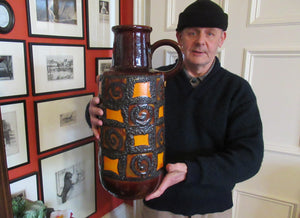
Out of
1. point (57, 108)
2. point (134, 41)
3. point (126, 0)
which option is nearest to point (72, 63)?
point (57, 108)

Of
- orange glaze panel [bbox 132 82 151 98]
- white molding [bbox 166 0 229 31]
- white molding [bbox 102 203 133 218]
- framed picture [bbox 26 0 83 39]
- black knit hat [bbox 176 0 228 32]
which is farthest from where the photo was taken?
white molding [bbox 102 203 133 218]

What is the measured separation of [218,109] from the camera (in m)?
0.85

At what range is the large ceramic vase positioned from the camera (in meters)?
0.59

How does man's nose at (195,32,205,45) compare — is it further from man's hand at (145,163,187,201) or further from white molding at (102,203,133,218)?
white molding at (102,203,133,218)

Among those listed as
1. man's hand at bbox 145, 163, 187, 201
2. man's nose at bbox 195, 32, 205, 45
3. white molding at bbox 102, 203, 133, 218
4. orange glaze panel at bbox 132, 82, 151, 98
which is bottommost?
white molding at bbox 102, 203, 133, 218

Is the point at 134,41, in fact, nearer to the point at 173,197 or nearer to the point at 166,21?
the point at 173,197

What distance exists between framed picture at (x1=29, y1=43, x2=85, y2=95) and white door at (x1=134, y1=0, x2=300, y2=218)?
727 millimetres

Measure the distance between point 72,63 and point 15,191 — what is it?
0.61 m

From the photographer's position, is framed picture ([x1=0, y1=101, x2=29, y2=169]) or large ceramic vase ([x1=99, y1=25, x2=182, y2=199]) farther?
framed picture ([x1=0, y1=101, x2=29, y2=169])

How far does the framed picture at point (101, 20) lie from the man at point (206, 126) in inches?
23.5

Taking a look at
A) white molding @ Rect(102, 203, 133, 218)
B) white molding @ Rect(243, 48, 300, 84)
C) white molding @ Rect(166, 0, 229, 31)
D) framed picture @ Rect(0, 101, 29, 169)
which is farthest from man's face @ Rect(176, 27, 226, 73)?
white molding @ Rect(102, 203, 133, 218)

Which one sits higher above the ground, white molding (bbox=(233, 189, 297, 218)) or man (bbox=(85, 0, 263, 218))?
man (bbox=(85, 0, 263, 218))

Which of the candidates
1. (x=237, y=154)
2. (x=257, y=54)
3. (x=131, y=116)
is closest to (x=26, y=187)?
(x=131, y=116)

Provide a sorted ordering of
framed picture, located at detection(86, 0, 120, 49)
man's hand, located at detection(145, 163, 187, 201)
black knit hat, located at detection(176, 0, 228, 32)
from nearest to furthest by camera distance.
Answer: man's hand, located at detection(145, 163, 187, 201) → black knit hat, located at detection(176, 0, 228, 32) → framed picture, located at detection(86, 0, 120, 49)
